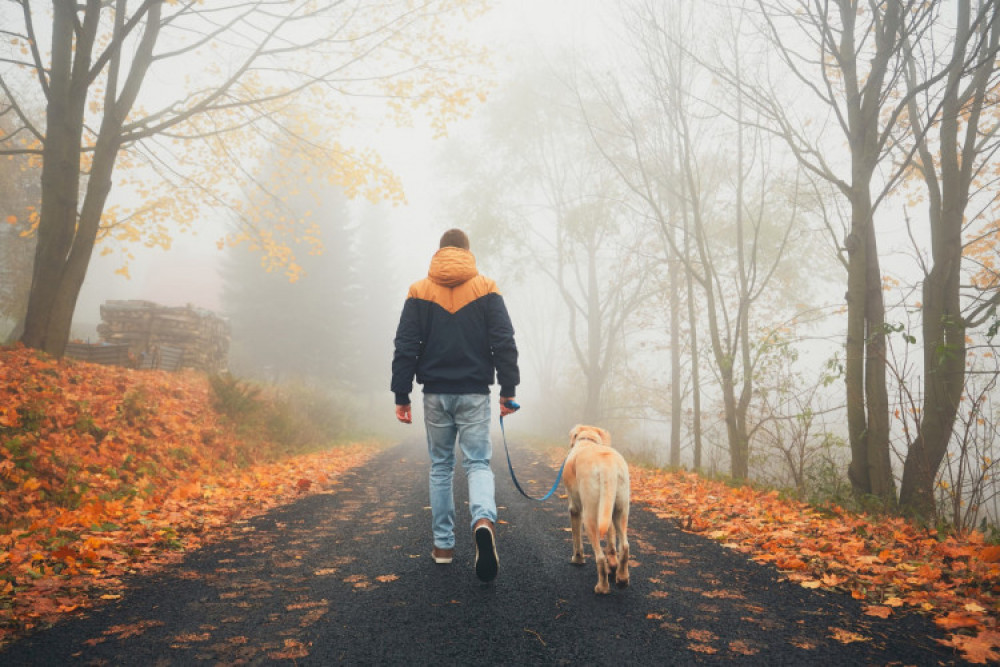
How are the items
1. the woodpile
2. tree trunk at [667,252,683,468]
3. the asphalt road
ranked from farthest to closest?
1. the woodpile
2. tree trunk at [667,252,683,468]
3. the asphalt road

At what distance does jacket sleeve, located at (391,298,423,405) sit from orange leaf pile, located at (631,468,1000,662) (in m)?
3.25

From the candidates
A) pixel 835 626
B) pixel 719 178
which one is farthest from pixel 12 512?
pixel 719 178

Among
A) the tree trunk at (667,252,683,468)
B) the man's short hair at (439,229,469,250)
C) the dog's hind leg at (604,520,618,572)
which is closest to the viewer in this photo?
the dog's hind leg at (604,520,618,572)

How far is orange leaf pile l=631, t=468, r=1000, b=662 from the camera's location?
9.01ft

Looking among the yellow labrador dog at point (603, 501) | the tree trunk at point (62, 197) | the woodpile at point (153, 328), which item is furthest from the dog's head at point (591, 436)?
the woodpile at point (153, 328)

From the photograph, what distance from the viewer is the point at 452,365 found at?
3809 mm

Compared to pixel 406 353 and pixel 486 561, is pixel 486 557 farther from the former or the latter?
pixel 406 353

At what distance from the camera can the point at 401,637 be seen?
252 centimetres

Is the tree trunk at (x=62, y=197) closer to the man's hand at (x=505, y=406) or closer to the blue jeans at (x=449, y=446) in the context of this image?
the blue jeans at (x=449, y=446)

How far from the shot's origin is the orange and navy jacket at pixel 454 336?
3.79 meters

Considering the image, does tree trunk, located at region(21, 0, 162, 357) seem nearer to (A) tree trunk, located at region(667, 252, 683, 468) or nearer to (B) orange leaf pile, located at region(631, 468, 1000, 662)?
(B) orange leaf pile, located at region(631, 468, 1000, 662)

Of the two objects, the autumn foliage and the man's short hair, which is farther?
the man's short hair

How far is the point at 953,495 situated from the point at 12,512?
9.22 metres

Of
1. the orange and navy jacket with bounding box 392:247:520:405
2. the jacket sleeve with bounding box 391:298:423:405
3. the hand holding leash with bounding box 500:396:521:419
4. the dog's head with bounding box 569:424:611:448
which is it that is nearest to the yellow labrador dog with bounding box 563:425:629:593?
the dog's head with bounding box 569:424:611:448
